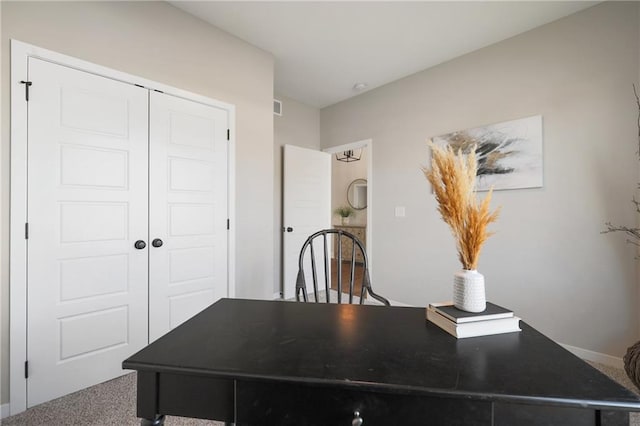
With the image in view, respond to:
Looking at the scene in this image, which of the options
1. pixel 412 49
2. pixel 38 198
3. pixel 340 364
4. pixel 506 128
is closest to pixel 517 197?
pixel 506 128

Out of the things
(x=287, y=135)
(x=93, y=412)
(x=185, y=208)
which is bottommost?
(x=93, y=412)

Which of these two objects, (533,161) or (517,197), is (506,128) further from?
(517,197)

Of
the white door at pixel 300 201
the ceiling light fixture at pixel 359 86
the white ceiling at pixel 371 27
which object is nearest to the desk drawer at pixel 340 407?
the white ceiling at pixel 371 27

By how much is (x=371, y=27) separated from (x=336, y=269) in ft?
11.1

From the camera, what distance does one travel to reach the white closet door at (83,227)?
64.1 inches

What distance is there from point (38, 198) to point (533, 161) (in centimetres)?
356

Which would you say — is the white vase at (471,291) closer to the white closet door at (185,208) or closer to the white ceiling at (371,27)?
the white closet door at (185,208)

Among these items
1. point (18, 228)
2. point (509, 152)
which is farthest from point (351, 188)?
point (18, 228)

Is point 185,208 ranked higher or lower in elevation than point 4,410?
higher

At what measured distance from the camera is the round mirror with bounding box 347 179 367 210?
6406 mm

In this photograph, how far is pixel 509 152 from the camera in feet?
8.29

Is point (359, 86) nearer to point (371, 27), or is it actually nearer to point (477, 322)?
point (371, 27)

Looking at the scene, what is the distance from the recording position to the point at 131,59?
1.97 metres

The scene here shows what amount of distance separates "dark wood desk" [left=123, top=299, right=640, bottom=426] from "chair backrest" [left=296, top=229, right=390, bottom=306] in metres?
0.57
